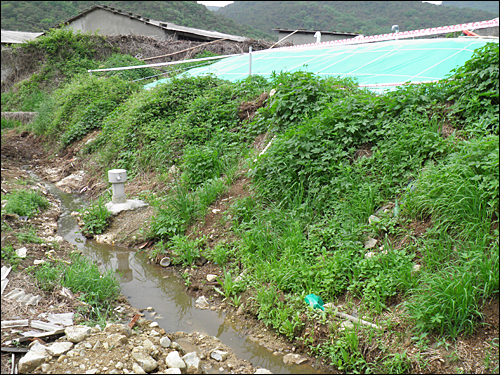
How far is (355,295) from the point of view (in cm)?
357

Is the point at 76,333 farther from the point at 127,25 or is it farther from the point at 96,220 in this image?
the point at 127,25

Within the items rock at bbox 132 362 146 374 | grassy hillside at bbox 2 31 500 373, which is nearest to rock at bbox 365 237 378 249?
grassy hillside at bbox 2 31 500 373

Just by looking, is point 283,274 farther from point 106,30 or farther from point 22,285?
point 106,30

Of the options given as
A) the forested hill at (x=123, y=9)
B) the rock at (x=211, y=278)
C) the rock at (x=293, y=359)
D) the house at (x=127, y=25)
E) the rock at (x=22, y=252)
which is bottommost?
the rock at (x=293, y=359)

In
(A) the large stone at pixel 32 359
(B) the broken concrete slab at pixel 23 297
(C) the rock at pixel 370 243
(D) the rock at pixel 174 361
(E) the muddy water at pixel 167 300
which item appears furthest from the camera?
(C) the rock at pixel 370 243

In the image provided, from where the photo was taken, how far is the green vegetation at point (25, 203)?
5.75 metres

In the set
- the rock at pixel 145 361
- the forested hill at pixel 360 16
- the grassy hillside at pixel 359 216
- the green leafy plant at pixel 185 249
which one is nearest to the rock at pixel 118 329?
the rock at pixel 145 361

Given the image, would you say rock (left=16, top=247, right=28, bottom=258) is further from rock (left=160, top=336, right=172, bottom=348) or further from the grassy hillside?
rock (left=160, top=336, right=172, bottom=348)

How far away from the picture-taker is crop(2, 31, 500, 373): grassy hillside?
3.07m

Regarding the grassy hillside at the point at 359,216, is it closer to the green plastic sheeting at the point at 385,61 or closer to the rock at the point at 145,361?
the rock at the point at 145,361

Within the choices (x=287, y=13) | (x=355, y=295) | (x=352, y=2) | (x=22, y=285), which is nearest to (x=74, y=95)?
(x=22, y=285)

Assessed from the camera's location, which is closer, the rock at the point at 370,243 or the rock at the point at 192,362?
the rock at the point at 192,362

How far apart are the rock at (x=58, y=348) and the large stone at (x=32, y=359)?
0.04m

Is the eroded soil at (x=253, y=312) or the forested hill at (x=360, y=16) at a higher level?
the forested hill at (x=360, y=16)
